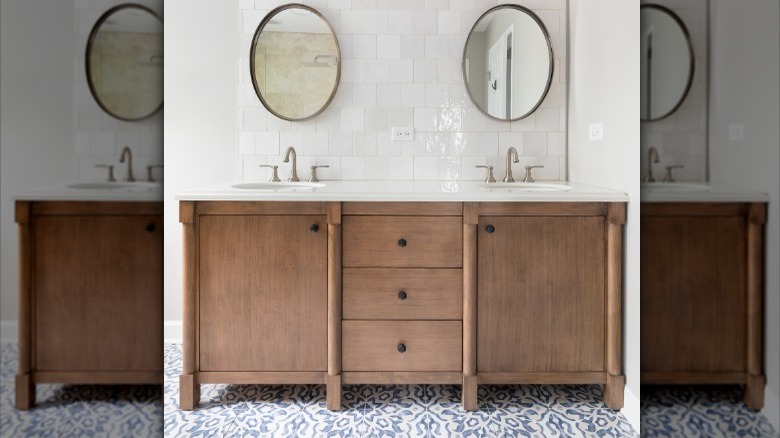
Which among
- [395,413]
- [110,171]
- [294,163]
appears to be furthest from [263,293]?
[110,171]

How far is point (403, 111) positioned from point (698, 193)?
2403mm

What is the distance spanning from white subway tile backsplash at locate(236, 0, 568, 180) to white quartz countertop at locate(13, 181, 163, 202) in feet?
7.84

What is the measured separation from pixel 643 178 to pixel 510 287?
5.64ft

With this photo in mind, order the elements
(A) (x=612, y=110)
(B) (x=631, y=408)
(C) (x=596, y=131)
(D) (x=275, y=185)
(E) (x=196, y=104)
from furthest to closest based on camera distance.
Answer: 1. (E) (x=196, y=104)
2. (D) (x=275, y=185)
3. (C) (x=596, y=131)
4. (A) (x=612, y=110)
5. (B) (x=631, y=408)

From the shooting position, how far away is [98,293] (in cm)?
18

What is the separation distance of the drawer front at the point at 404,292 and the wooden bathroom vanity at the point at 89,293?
171 centimetres

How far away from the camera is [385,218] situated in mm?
1893

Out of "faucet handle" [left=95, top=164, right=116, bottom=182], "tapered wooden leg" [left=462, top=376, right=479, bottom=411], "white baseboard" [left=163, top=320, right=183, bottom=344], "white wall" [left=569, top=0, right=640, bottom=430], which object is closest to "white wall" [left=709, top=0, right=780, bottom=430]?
"faucet handle" [left=95, top=164, right=116, bottom=182]

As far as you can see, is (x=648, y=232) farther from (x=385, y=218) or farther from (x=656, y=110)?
(x=385, y=218)

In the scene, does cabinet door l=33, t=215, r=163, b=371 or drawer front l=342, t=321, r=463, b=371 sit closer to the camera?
cabinet door l=33, t=215, r=163, b=371

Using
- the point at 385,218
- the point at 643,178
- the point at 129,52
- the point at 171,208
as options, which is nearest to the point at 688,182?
the point at 643,178

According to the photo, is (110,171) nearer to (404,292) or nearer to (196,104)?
(404,292)

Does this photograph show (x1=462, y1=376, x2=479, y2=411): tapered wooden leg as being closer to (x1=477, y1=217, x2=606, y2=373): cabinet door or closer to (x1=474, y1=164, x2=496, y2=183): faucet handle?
(x1=477, y1=217, x2=606, y2=373): cabinet door

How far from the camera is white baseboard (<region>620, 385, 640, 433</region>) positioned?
1.77 m
